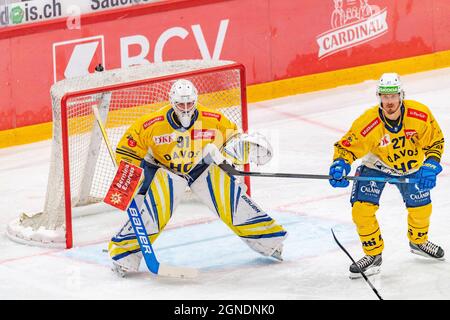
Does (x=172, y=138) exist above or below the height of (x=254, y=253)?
above

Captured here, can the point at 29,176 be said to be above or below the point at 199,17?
below

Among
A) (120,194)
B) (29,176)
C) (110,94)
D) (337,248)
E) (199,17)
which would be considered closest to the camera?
(120,194)

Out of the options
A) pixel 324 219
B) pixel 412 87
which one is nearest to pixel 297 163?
pixel 324 219

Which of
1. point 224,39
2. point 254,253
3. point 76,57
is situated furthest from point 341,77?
point 254,253

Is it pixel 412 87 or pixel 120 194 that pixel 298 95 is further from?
pixel 120 194

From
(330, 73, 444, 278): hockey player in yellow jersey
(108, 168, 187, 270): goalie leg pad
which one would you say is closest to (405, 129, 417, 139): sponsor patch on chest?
(330, 73, 444, 278): hockey player in yellow jersey

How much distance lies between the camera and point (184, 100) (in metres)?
8.96

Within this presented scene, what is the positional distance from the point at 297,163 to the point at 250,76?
1740 millimetres

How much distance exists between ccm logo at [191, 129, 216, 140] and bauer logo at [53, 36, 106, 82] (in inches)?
127

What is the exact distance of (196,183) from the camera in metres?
9.22

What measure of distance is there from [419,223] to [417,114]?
2.41 ft

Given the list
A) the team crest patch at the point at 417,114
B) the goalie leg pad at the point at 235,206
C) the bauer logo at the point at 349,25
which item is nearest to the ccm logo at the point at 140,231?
the goalie leg pad at the point at 235,206

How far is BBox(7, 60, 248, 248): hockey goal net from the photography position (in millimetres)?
10000

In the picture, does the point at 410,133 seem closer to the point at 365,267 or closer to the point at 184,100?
the point at 365,267
